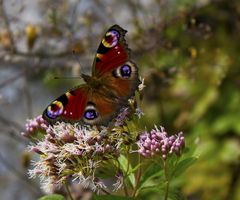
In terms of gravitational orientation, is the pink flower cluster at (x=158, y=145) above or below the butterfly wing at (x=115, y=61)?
below

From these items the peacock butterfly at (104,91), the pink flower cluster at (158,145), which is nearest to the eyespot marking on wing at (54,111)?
the peacock butterfly at (104,91)

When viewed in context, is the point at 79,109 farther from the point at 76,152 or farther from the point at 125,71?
the point at 125,71

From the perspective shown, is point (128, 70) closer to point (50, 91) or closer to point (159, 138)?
point (159, 138)

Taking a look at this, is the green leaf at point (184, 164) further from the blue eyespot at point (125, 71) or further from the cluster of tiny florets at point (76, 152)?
the blue eyespot at point (125, 71)

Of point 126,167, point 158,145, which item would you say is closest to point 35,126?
point 126,167

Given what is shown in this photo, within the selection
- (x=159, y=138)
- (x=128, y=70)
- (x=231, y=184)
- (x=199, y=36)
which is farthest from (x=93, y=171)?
(x=231, y=184)
